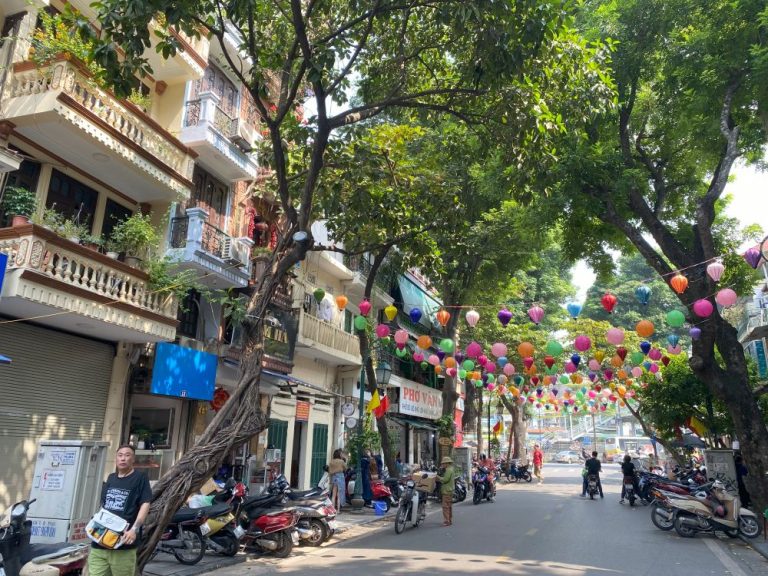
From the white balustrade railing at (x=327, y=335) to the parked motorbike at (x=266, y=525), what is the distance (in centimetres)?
830

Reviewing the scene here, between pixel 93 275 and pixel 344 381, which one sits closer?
pixel 93 275

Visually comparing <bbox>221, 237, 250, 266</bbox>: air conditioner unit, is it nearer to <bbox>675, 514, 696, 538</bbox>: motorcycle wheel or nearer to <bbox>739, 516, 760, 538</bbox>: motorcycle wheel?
<bbox>675, 514, 696, 538</bbox>: motorcycle wheel

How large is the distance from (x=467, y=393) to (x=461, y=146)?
20367 millimetres

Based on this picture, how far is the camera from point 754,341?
20.5 meters

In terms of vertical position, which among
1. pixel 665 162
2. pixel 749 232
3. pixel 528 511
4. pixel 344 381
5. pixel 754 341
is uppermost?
pixel 665 162

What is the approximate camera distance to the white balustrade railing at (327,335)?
17.5 meters

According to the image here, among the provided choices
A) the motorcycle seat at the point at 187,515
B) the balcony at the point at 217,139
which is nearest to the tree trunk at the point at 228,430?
the motorcycle seat at the point at 187,515

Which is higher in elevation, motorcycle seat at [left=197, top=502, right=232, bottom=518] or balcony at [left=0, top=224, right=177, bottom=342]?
balcony at [left=0, top=224, right=177, bottom=342]

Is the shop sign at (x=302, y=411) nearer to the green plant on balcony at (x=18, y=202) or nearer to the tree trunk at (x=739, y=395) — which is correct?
the green plant on balcony at (x=18, y=202)

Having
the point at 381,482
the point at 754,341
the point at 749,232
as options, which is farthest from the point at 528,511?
the point at 754,341

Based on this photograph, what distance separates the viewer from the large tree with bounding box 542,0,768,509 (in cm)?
1137

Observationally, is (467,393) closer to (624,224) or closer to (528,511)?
(528,511)

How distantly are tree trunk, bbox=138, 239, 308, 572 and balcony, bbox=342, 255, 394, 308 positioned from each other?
40.3ft

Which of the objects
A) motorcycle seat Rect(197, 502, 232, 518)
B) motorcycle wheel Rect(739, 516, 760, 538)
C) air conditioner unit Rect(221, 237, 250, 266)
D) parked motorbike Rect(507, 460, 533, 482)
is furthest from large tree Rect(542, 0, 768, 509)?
parked motorbike Rect(507, 460, 533, 482)
